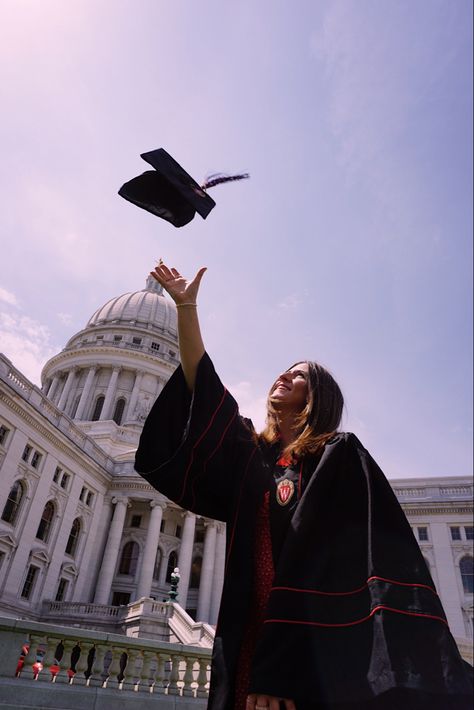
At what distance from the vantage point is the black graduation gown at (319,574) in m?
2.15

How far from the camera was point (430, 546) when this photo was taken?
46906 mm

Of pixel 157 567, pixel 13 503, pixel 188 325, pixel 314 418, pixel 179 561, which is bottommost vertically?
pixel 314 418

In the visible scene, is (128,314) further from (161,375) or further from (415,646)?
(415,646)

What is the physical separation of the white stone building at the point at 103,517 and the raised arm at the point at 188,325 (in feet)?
105

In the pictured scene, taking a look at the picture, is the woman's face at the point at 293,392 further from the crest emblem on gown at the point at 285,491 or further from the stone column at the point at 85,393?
the stone column at the point at 85,393

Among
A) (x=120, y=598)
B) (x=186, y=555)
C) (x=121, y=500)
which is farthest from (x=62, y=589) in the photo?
(x=186, y=555)

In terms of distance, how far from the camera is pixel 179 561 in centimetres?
4512

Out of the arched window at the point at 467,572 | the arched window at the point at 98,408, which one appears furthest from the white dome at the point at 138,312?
the arched window at the point at 467,572

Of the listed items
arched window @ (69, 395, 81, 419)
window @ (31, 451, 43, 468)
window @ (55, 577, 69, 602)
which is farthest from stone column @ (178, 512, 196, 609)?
arched window @ (69, 395, 81, 419)

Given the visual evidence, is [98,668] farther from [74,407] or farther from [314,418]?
[74,407]

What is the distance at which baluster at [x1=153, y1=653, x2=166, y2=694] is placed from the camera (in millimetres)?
9773

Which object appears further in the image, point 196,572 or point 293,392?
point 196,572

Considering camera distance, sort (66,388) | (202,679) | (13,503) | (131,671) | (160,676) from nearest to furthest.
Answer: (131,671), (160,676), (202,679), (13,503), (66,388)

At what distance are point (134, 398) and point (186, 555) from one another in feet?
75.4
